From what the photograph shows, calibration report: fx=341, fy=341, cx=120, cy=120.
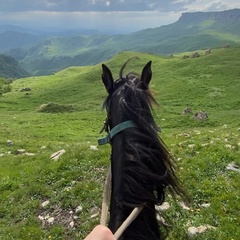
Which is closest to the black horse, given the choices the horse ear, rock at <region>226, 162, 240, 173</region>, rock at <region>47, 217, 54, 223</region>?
the horse ear

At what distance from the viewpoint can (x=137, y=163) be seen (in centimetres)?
371

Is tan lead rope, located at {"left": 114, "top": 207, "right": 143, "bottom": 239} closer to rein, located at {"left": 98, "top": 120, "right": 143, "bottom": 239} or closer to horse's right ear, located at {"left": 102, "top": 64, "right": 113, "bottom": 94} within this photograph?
rein, located at {"left": 98, "top": 120, "right": 143, "bottom": 239}

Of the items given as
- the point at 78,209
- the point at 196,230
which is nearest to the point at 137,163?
the point at 196,230

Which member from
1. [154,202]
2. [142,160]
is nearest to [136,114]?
[142,160]

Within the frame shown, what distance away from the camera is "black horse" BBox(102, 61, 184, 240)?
3703mm

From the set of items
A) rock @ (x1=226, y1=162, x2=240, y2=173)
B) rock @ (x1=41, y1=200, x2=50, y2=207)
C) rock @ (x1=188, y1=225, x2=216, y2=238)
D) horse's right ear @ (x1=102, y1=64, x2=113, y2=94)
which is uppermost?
horse's right ear @ (x1=102, y1=64, x2=113, y2=94)

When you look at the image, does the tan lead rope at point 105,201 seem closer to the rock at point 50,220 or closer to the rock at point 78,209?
the rock at point 78,209

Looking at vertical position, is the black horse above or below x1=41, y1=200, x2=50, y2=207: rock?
above

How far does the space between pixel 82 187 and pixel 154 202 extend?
6.27 metres

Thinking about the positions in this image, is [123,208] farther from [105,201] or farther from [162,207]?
[162,207]

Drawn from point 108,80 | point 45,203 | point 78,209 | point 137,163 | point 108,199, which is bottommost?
point 45,203

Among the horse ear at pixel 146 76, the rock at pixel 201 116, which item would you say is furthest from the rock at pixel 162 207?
the rock at pixel 201 116

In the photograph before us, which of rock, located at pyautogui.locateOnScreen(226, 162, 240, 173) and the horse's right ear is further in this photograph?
rock, located at pyautogui.locateOnScreen(226, 162, 240, 173)

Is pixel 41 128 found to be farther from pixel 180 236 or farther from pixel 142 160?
pixel 142 160
